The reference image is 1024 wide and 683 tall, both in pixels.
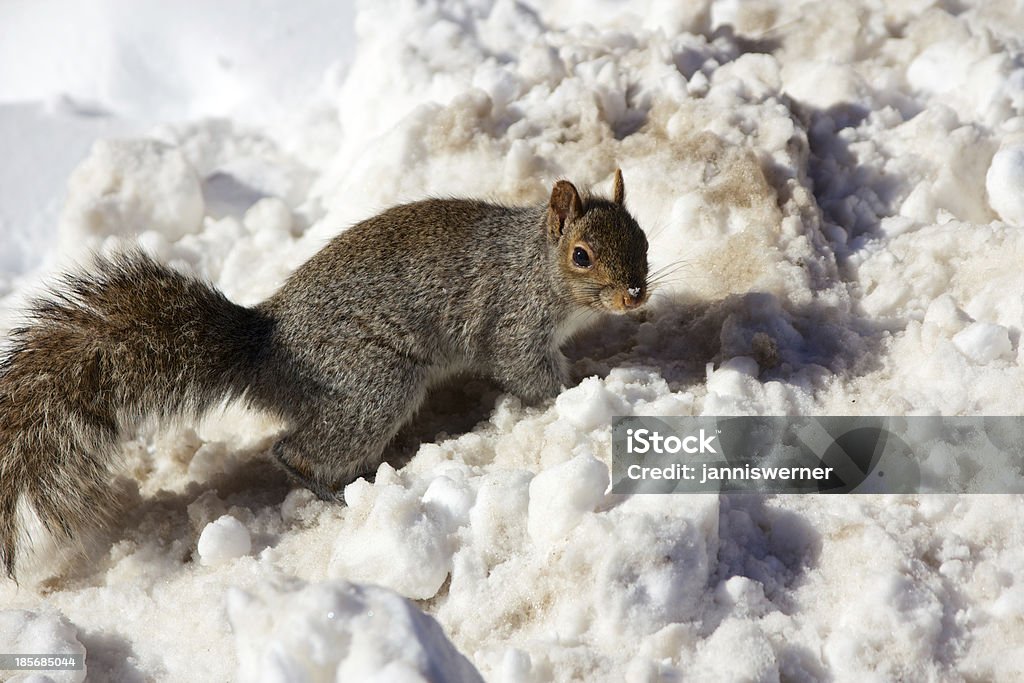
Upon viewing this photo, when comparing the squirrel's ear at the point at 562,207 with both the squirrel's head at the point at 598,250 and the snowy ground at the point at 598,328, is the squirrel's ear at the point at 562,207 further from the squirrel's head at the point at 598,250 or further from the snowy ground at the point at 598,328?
the snowy ground at the point at 598,328

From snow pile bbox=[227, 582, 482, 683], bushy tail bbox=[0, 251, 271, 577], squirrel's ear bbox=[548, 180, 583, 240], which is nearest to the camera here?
snow pile bbox=[227, 582, 482, 683]

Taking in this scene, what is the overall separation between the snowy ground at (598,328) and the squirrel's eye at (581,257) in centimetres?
A: 29

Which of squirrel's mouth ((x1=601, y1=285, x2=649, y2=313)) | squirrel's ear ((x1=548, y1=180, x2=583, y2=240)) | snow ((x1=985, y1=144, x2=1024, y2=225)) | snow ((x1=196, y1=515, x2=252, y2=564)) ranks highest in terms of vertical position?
squirrel's ear ((x1=548, y1=180, x2=583, y2=240))

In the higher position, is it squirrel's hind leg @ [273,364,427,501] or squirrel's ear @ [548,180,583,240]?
squirrel's ear @ [548,180,583,240]

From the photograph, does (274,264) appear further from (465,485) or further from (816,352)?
(816,352)

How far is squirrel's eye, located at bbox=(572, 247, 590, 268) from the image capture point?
276 cm

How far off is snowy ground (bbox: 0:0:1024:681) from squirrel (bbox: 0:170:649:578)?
161 millimetres

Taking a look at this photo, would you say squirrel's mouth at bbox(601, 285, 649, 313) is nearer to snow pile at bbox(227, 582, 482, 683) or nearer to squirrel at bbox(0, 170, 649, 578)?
squirrel at bbox(0, 170, 649, 578)

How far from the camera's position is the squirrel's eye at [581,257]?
276 centimetres

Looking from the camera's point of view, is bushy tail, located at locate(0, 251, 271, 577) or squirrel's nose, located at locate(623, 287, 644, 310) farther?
squirrel's nose, located at locate(623, 287, 644, 310)

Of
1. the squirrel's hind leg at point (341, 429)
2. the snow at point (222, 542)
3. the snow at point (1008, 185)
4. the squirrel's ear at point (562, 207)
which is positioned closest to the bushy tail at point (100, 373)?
the squirrel's hind leg at point (341, 429)

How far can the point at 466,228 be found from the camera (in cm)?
284

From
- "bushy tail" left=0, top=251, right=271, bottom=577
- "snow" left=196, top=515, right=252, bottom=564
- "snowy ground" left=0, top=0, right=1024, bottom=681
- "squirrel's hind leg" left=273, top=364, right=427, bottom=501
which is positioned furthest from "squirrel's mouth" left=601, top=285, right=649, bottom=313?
"snow" left=196, top=515, right=252, bottom=564

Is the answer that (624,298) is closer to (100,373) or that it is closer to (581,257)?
(581,257)
